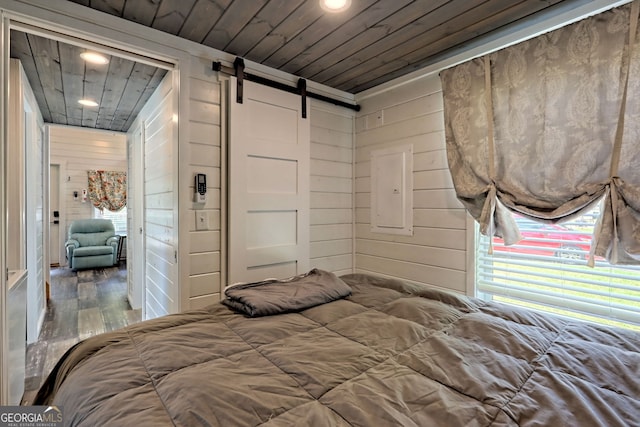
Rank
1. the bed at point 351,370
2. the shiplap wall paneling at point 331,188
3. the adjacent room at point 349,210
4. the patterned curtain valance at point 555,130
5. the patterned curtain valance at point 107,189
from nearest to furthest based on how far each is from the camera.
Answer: the bed at point 351,370, the adjacent room at point 349,210, the patterned curtain valance at point 555,130, the shiplap wall paneling at point 331,188, the patterned curtain valance at point 107,189

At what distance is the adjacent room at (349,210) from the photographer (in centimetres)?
91

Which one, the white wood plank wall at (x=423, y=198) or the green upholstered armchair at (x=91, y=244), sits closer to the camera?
the white wood plank wall at (x=423, y=198)

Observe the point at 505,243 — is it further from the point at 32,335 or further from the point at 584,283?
the point at 32,335

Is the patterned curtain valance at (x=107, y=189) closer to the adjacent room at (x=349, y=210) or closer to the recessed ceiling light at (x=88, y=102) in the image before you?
the adjacent room at (x=349, y=210)

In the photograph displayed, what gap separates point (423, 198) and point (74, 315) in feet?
13.4

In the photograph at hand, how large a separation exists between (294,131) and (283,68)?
487 millimetres

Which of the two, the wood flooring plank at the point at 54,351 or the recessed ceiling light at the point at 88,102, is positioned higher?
the recessed ceiling light at the point at 88,102

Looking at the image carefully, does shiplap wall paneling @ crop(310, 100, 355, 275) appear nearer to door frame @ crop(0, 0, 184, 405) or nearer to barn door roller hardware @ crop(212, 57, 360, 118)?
barn door roller hardware @ crop(212, 57, 360, 118)

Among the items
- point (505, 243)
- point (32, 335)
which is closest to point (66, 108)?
point (32, 335)

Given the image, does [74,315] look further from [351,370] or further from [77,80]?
[351,370]

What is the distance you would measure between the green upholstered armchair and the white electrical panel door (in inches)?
230

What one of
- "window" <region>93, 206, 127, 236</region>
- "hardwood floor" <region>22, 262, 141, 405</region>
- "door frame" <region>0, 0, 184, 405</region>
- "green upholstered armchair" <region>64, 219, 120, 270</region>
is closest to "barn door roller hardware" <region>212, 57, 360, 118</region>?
"door frame" <region>0, 0, 184, 405</region>

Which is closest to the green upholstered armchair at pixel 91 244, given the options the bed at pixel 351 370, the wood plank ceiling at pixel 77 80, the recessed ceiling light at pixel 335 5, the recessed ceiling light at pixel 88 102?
the wood plank ceiling at pixel 77 80

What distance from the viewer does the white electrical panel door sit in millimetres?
2562
